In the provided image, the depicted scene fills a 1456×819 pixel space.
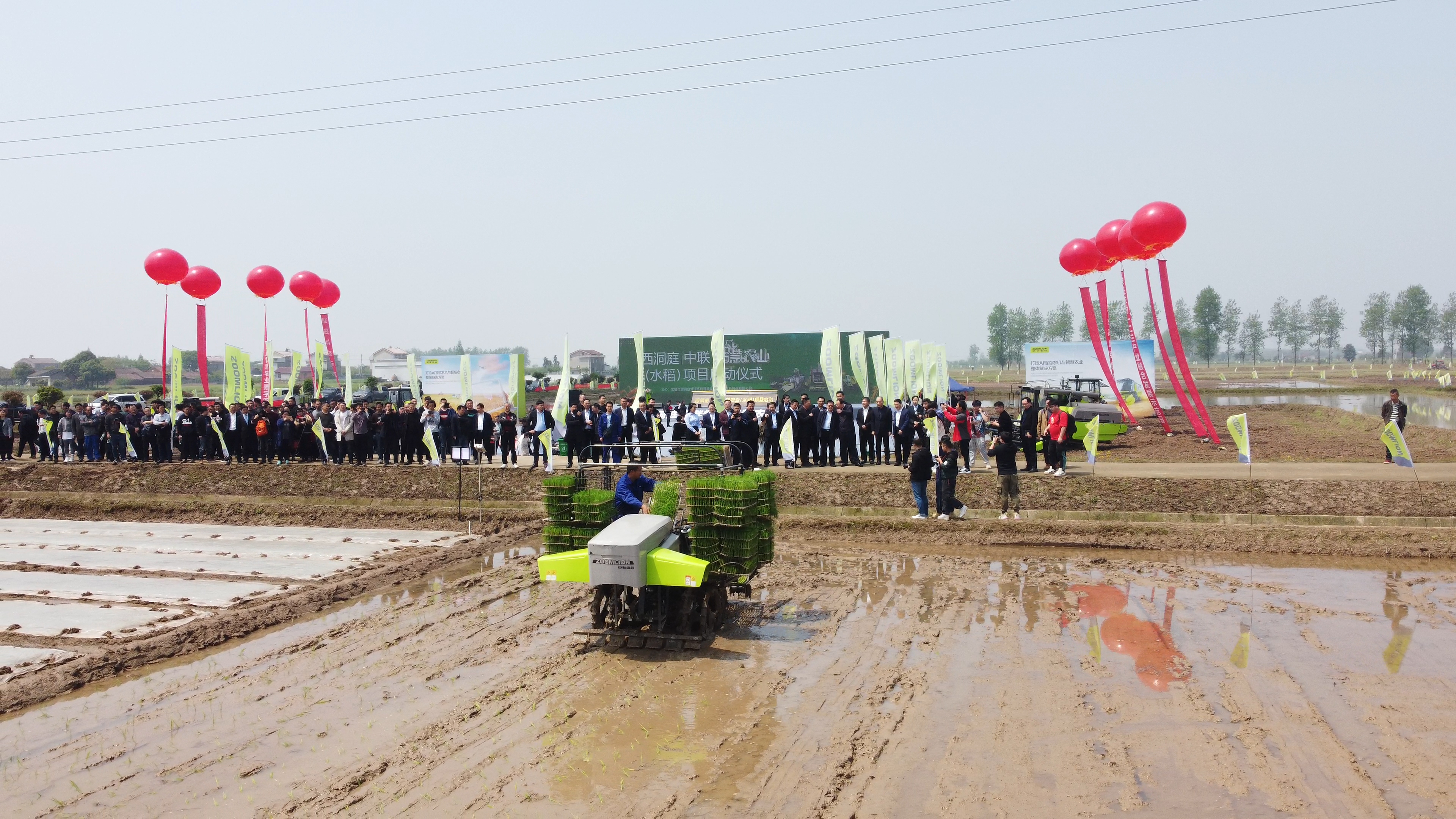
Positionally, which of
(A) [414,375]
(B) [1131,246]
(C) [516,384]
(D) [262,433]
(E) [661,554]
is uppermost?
(B) [1131,246]

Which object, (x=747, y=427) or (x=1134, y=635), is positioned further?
(x=747, y=427)

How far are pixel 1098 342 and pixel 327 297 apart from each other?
24.1 m

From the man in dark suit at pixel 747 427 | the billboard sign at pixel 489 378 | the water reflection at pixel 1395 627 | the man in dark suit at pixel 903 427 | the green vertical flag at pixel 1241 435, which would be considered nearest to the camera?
the water reflection at pixel 1395 627

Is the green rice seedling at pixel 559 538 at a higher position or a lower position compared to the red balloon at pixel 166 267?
lower

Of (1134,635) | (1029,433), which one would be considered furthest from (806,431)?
(1134,635)

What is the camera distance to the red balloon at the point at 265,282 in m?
26.4

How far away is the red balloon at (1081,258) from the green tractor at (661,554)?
1901 cm

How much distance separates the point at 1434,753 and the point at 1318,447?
18437 millimetres

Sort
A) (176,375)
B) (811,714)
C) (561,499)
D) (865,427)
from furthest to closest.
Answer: (176,375)
(865,427)
(561,499)
(811,714)

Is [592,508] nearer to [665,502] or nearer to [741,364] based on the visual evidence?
[665,502]

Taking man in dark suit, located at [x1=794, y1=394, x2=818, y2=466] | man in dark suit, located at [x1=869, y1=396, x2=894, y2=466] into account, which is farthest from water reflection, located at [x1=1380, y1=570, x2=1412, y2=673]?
man in dark suit, located at [x1=794, y1=394, x2=818, y2=466]

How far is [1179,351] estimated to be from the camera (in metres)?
21.3

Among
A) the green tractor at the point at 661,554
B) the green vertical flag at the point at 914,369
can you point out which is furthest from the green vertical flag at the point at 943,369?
the green tractor at the point at 661,554

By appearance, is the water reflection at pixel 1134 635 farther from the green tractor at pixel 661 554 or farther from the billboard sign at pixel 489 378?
the billboard sign at pixel 489 378
